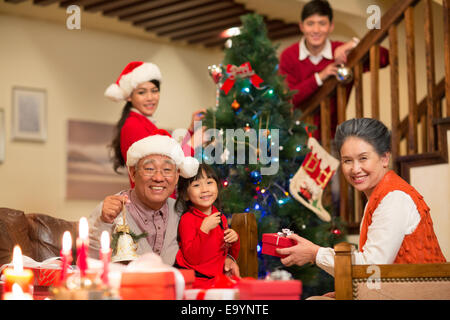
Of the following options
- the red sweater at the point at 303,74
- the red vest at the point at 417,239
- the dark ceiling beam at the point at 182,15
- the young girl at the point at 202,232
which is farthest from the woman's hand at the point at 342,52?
the dark ceiling beam at the point at 182,15

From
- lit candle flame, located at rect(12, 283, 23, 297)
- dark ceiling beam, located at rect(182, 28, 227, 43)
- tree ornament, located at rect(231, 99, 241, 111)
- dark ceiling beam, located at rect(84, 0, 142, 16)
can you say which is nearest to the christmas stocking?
tree ornament, located at rect(231, 99, 241, 111)

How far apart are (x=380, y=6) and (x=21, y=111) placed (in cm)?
372

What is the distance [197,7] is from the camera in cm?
659

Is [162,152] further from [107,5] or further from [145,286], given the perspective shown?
[107,5]

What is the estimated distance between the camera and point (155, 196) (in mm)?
2561

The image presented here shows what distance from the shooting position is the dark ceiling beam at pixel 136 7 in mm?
6316

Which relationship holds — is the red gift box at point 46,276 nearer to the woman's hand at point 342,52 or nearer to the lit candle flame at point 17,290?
the lit candle flame at point 17,290

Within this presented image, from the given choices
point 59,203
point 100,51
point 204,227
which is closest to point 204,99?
point 100,51

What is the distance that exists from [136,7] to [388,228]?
4903 mm

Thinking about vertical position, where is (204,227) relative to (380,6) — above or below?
below

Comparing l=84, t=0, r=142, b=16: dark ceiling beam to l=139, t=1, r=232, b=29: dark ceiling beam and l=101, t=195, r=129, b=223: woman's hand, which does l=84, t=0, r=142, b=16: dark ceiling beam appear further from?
l=101, t=195, r=129, b=223: woman's hand

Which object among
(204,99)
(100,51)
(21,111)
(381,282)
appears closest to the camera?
(381,282)

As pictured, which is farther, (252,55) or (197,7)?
(197,7)

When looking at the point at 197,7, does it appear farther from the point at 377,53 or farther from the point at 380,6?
the point at 377,53
